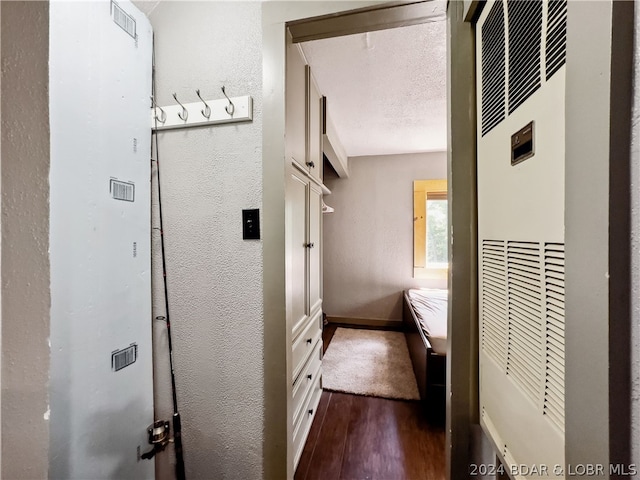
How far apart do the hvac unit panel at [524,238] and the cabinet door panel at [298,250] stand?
0.80 metres

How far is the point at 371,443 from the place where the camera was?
1.67 meters

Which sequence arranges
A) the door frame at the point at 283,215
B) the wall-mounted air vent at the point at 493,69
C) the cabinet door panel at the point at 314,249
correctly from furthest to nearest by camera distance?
the cabinet door panel at the point at 314,249, the door frame at the point at 283,215, the wall-mounted air vent at the point at 493,69

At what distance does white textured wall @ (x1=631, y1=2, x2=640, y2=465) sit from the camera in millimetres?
340

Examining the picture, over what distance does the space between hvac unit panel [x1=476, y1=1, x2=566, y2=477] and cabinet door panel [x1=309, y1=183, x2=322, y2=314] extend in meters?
1.04

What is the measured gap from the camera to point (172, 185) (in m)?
1.21

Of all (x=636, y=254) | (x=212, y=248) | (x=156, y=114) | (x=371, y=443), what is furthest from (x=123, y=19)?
(x=371, y=443)

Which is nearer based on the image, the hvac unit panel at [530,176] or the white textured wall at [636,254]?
the white textured wall at [636,254]

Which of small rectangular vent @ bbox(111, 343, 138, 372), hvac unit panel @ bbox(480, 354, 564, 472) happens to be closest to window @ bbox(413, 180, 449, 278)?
hvac unit panel @ bbox(480, 354, 564, 472)

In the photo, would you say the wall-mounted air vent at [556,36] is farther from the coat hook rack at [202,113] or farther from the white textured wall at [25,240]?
the coat hook rack at [202,113]

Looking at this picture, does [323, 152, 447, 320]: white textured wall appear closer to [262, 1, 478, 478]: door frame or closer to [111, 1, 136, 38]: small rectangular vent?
[262, 1, 478, 478]: door frame

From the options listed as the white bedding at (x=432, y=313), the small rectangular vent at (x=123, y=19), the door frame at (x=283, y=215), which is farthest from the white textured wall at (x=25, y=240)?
the white bedding at (x=432, y=313)

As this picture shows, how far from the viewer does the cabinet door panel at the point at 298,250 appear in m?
1.29

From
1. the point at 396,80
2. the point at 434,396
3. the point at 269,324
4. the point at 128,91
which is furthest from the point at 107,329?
the point at 396,80

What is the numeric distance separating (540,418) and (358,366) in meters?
2.21
